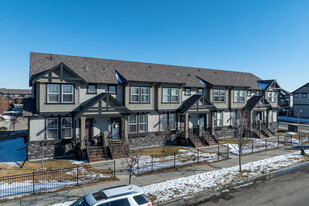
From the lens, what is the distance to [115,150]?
62.1 feet

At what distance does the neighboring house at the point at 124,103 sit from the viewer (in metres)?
18.0

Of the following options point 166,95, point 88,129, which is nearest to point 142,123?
point 166,95

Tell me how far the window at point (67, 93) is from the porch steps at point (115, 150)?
5.72 metres

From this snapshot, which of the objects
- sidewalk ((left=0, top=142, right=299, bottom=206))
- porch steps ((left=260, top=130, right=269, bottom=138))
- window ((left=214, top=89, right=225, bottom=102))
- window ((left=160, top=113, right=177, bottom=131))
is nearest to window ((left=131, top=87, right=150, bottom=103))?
window ((left=160, top=113, right=177, bottom=131))

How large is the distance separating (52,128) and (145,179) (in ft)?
34.2

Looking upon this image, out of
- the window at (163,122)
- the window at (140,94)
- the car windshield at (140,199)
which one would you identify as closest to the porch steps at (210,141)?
the window at (163,122)

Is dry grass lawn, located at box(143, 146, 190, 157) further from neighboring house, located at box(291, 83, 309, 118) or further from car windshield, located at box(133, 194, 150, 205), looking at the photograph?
neighboring house, located at box(291, 83, 309, 118)

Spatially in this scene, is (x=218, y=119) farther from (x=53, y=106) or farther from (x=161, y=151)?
(x=53, y=106)

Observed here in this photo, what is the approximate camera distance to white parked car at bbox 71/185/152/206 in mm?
7518

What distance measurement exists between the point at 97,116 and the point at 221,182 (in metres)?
11.9

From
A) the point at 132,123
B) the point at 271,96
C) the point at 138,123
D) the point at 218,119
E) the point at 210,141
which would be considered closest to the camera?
the point at 132,123

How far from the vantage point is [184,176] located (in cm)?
1381

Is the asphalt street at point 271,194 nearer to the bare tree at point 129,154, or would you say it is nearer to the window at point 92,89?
the bare tree at point 129,154

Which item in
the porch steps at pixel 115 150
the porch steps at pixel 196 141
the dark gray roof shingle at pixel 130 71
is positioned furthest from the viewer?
the porch steps at pixel 196 141
